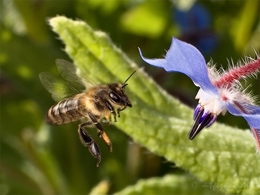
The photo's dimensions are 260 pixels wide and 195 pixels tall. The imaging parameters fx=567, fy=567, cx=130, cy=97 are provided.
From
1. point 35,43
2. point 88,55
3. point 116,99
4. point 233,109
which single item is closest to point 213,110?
point 233,109

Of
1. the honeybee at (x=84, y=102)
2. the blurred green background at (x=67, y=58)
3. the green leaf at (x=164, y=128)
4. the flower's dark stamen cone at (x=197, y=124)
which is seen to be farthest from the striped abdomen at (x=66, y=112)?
the blurred green background at (x=67, y=58)

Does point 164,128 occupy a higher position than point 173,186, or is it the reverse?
point 164,128

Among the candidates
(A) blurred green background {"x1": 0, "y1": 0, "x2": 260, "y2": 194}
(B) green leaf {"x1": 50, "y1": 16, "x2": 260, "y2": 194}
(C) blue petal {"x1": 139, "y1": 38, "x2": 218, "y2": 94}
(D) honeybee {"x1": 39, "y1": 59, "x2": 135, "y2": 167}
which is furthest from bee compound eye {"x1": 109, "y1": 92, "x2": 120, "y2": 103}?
(A) blurred green background {"x1": 0, "y1": 0, "x2": 260, "y2": 194}

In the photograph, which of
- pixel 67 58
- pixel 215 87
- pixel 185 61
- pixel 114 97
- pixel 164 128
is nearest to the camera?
pixel 185 61

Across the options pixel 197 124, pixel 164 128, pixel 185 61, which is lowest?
pixel 164 128

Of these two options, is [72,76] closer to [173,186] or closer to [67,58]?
[173,186]

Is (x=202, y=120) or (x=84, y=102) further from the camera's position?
(x=84, y=102)

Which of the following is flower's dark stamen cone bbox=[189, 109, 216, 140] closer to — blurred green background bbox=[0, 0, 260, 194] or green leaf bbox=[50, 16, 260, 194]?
green leaf bbox=[50, 16, 260, 194]

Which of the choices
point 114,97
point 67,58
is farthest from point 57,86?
point 67,58
